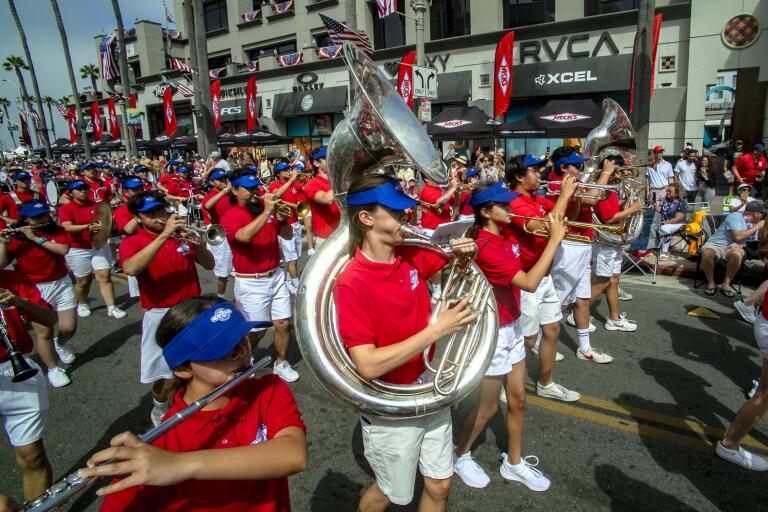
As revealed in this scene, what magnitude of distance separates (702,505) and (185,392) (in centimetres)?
310

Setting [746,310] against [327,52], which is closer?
[746,310]

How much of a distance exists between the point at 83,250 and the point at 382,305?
613 cm

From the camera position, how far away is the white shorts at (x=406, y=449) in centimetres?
228

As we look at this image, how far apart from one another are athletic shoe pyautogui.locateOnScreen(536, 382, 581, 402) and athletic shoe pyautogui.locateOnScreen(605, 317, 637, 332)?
1785 millimetres

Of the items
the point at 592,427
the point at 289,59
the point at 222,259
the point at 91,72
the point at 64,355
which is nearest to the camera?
the point at 592,427

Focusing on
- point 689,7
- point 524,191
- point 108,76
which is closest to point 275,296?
point 524,191

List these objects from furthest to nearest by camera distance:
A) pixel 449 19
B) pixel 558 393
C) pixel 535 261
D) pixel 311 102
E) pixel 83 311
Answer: pixel 311 102
pixel 449 19
pixel 83 311
pixel 558 393
pixel 535 261

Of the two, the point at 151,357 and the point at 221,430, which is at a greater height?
the point at 221,430

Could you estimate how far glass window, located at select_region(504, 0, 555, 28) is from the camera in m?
18.3

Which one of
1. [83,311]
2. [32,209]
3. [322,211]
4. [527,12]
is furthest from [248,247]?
[527,12]

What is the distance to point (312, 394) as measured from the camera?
4.47 meters

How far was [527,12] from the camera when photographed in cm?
1870

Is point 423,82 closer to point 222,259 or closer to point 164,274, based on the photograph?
point 222,259

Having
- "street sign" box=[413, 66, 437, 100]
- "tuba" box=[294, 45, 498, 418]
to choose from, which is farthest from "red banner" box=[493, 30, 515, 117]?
"tuba" box=[294, 45, 498, 418]
